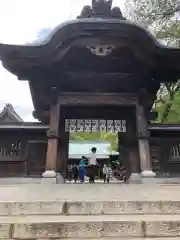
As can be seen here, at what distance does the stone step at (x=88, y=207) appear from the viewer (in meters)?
4.00

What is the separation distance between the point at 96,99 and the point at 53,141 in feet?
6.80

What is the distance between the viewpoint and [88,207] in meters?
4.02

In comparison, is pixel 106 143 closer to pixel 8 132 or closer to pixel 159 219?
pixel 8 132

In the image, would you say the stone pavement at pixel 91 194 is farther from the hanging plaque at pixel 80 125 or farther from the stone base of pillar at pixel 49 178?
the hanging plaque at pixel 80 125

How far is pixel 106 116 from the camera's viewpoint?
10.7 meters

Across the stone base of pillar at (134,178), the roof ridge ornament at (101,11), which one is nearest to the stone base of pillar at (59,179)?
the stone base of pillar at (134,178)

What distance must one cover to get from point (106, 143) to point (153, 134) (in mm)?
29330

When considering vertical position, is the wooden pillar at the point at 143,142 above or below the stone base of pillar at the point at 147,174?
above

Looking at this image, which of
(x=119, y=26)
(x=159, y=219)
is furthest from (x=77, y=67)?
(x=159, y=219)

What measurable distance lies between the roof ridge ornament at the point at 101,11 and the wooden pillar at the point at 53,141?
312 cm

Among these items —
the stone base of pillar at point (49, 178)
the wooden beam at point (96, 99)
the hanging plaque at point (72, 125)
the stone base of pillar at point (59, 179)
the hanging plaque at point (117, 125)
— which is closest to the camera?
the stone base of pillar at point (49, 178)

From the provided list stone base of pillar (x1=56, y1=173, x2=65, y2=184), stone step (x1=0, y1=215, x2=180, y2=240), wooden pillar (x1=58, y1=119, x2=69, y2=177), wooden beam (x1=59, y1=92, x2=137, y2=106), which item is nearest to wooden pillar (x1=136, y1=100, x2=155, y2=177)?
wooden beam (x1=59, y1=92, x2=137, y2=106)

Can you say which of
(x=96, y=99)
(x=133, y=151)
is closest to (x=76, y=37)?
(x=96, y=99)

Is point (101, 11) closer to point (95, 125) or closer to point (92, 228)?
point (95, 125)
